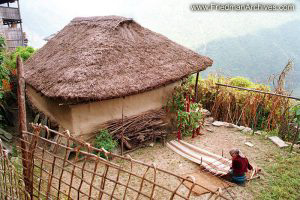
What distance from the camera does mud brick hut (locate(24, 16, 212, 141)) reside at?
522cm

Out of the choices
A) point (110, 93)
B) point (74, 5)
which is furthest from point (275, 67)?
point (74, 5)

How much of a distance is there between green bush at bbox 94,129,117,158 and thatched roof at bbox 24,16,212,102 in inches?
37.5

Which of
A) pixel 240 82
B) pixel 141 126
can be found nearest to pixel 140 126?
pixel 141 126

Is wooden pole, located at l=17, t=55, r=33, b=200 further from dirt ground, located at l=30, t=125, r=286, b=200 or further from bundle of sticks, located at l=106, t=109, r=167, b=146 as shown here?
bundle of sticks, located at l=106, t=109, r=167, b=146

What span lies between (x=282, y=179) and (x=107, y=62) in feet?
15.0

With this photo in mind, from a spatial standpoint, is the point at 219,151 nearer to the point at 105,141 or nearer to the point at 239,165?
the point at 239,165

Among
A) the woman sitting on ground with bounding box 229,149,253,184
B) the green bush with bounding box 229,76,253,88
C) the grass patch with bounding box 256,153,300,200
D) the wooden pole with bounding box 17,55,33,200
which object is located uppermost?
the wooden pole with bounding box 17,55,33,200

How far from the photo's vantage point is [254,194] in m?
4.29

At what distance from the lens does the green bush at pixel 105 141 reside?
5469mm

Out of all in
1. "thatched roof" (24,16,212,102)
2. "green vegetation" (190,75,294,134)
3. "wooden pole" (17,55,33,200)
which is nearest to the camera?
"wooden pole" (17,55,33,200)

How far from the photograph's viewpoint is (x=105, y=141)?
555cm

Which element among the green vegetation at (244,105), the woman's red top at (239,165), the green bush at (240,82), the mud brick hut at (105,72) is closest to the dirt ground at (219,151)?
the woman's red top at (239,165)

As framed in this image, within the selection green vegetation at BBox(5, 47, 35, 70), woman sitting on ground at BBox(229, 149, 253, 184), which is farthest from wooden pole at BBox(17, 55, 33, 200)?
green vegetation at BBox(5, 47, 35, 70)

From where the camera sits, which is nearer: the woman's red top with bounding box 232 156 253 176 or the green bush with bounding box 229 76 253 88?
the woman's red top with bounding box 232 156 253 176
